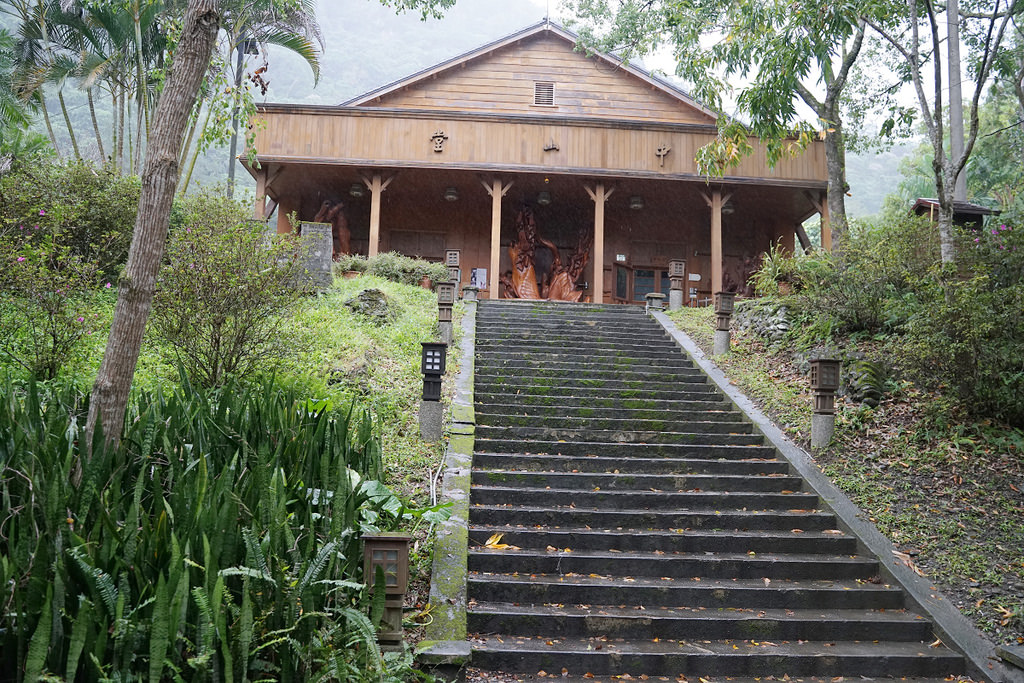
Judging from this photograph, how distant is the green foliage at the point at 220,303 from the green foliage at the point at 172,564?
2799 millimetres

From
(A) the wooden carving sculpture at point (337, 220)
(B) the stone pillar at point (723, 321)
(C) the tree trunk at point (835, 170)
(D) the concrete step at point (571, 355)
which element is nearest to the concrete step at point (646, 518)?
(D) the concrete step at point (571, 355)

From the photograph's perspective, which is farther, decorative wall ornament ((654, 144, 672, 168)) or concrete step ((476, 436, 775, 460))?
decorative wall ornament ((654, 144, 672, 168))

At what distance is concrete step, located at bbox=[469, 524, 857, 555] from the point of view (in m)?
5.48

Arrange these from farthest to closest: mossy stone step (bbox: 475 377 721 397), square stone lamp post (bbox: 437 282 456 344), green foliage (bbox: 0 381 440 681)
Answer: square stone lamp post (bbox: 437 282 456 344) < mossy stone step (bbox: 475 377 721 397) < green foliage (bbox: 0 381 440 681)

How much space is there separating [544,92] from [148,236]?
16.5m

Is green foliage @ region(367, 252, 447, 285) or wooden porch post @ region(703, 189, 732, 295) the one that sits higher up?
wooden porch post @ region(703, 189, 732, 295)

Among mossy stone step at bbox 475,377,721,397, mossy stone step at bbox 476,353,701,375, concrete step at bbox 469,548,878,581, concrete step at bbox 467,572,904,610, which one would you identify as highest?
mossy stone step at bbox 476,353,701,375

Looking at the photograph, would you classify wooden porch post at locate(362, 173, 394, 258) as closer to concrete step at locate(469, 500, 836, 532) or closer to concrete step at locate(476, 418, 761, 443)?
concrete step at locate(476, 418, 761, 443)

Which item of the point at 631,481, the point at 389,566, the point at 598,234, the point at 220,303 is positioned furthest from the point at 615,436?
the point at 598,234

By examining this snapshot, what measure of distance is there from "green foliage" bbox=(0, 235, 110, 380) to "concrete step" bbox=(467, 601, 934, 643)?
5091mm

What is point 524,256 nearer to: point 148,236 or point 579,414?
point 579,414

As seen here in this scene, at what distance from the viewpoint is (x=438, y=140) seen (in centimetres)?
1568

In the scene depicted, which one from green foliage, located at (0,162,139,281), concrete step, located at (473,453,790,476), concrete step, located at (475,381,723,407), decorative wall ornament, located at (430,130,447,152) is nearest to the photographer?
concrete step, located at (473,453,790,476)

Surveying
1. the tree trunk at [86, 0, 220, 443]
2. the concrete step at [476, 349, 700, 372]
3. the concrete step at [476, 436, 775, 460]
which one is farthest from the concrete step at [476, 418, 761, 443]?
the tree trunk at [86, 0, 220, 443]
